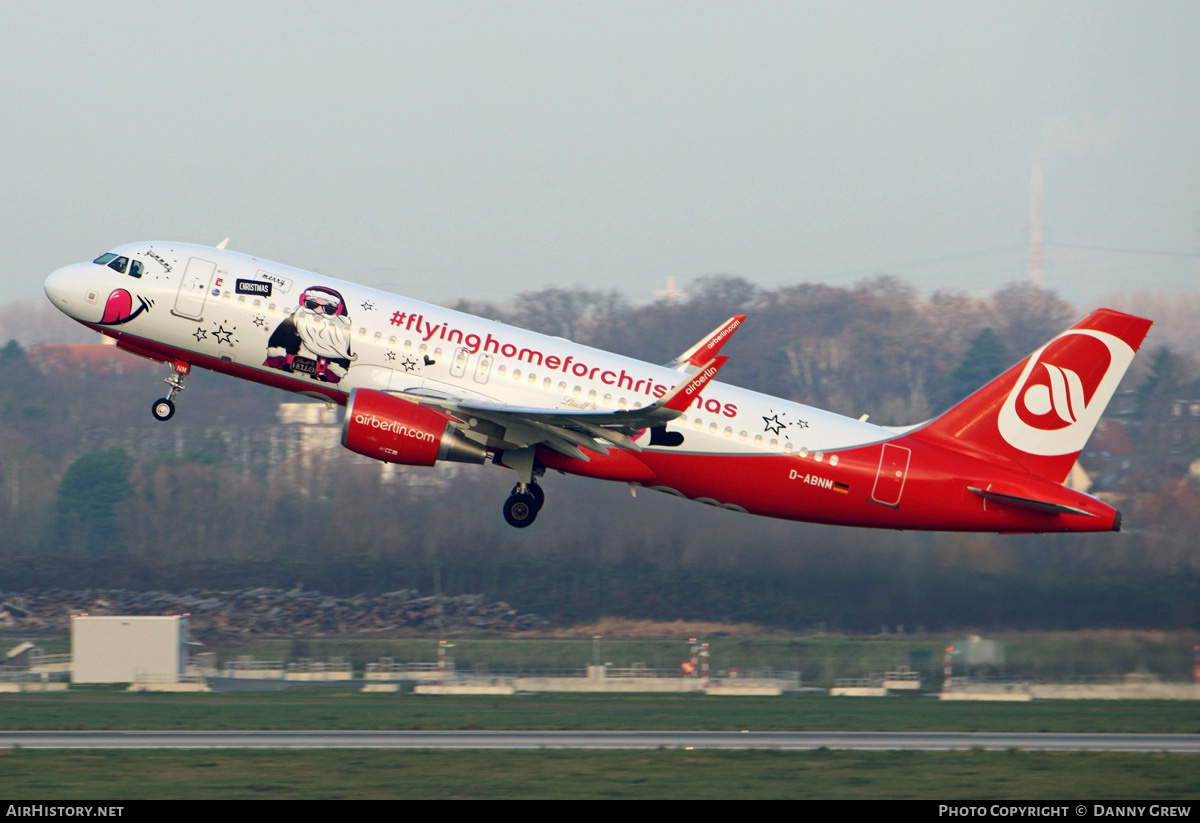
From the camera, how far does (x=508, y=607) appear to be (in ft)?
137

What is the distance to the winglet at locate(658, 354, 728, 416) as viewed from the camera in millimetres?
24547

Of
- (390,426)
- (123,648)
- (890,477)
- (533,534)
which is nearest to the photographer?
(390,426)

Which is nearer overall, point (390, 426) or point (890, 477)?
point (390, 426)

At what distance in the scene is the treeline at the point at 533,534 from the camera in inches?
1438

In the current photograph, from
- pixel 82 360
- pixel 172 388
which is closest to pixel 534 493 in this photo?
pixel 172 388

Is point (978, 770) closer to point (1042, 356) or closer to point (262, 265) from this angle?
point (1042, 356)

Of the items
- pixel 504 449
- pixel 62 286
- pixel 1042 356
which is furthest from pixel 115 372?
pixel 1042 356

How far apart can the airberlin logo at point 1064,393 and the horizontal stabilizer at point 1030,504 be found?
1.26m

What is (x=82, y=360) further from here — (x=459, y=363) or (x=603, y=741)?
(x=603, y=741)

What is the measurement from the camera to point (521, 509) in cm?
2833

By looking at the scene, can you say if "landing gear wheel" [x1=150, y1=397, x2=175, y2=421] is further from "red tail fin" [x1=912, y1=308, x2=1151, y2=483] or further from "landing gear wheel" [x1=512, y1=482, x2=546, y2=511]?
"red tail fin" [x1=912, y1=308, x2=1151, y2=483]

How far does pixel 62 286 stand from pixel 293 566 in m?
17.3

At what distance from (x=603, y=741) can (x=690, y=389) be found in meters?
7.47

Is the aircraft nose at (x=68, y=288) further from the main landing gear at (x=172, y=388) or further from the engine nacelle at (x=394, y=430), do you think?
the engine nacelle at (x=394, y=430)
